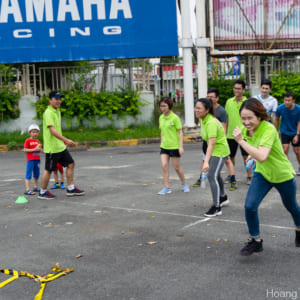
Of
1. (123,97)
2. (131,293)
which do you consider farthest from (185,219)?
(123,97)

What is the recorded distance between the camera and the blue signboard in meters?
17.5

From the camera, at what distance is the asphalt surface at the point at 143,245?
419 cm

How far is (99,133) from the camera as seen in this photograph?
56.0ft

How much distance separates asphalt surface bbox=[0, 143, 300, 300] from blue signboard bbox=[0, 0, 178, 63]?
9.46 m

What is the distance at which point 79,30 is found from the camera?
1772 centimetres

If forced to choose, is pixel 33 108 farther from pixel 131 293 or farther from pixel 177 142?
pixel 131 293

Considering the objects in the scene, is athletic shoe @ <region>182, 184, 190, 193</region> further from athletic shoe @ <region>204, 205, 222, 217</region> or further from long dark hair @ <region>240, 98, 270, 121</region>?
long dark hair @ <region>240, 98, 270, 121</region>

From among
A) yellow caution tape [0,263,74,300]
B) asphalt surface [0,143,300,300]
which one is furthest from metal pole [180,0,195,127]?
yellow caution tape [0,263,74,300]

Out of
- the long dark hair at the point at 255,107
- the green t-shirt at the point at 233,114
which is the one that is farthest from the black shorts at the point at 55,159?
the long dark hair at the point at 255,107

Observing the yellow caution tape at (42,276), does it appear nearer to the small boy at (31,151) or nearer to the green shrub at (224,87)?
the small boy at (31,151)

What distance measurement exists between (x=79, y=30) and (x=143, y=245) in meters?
13.7

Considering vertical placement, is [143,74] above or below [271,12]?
below

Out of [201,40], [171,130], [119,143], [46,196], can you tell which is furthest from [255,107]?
[201,40]

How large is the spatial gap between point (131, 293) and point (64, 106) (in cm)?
1463
